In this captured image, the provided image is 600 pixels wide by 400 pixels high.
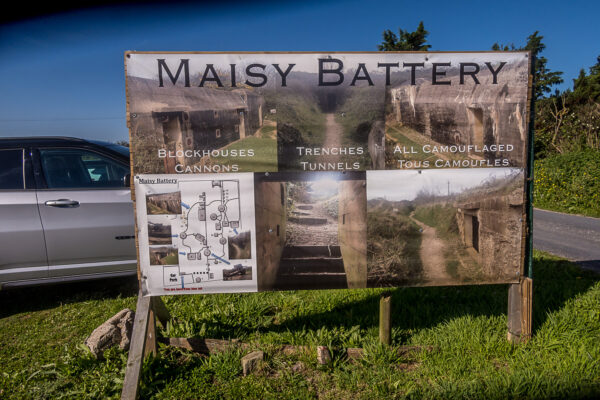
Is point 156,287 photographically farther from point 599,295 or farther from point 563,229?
point 563,229

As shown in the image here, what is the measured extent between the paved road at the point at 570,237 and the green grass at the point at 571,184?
0.76 meters

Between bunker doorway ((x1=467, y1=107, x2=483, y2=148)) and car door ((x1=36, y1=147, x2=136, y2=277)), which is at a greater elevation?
bunker doorway ((x1=467, y1=107, x2=483, y2=148))

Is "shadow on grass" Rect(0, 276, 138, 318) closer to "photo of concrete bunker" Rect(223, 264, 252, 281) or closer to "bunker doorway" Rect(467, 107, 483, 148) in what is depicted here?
"photo of concrete bunker" Rect(223, 264, 252, 281)

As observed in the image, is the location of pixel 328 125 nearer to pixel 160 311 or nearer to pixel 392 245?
pixel 392 245

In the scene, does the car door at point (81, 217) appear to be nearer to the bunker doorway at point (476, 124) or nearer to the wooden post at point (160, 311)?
the wooden post at point (160, 311)

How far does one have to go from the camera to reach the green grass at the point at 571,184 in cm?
936

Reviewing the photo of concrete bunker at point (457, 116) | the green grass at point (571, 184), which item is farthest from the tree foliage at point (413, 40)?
the photo of concrete bunker at point (457, 116)

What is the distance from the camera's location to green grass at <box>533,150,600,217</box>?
30.7 feet

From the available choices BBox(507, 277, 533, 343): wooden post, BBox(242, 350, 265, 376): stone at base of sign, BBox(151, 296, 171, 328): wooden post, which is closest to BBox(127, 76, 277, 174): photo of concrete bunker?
BBox(151, 296, 171, 328): wooden post

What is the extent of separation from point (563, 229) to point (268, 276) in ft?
24.7

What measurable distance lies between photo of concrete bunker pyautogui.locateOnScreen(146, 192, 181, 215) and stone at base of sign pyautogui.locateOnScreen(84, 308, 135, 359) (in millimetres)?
1257

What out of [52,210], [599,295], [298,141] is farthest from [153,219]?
[599,295]

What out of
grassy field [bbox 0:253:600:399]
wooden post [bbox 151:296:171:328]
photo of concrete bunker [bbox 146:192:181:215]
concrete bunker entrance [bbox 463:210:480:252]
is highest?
photo of concrete bunker [bbox 146:192:181:215]

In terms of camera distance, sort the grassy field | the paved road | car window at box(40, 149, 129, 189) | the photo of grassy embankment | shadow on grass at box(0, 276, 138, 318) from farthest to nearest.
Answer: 1. the paved road
2. shadow on grass at box(0, 276, 138, 318)
3. car window at box(40, 149, 129, 189)
4. the photo of grassy embankment
5. the grassy field
